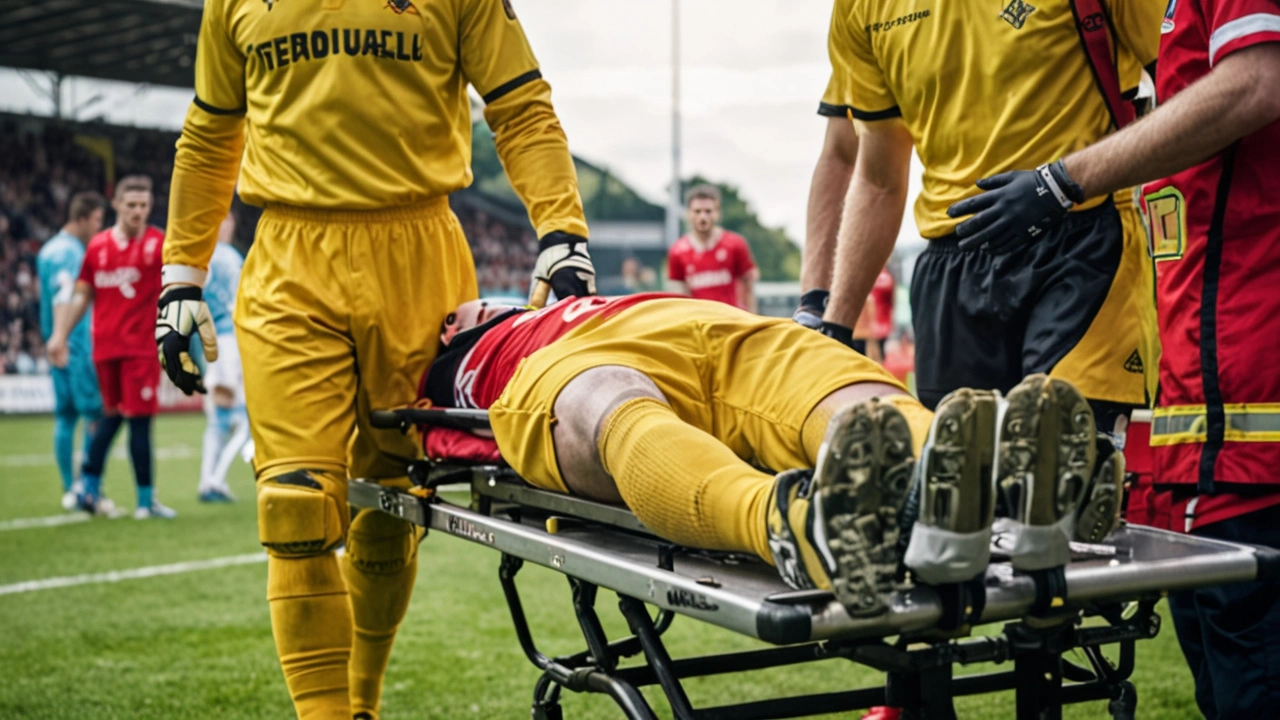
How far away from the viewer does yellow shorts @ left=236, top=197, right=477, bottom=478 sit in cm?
322

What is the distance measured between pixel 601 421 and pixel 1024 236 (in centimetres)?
81

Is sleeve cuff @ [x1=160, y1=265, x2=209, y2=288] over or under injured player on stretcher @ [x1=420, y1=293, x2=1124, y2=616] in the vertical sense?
over

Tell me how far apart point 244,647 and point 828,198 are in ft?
9.27

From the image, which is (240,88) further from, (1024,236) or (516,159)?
(1024,236)

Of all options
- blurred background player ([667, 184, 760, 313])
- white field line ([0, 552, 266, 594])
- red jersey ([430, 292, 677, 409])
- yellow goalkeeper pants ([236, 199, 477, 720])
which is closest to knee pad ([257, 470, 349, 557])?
yellow goalkeeper pants ([236, 199, 477, 720])

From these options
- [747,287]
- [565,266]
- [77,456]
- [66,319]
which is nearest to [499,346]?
[565,266]

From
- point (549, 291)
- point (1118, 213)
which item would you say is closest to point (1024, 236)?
point (1118, 213)

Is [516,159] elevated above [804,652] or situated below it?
above

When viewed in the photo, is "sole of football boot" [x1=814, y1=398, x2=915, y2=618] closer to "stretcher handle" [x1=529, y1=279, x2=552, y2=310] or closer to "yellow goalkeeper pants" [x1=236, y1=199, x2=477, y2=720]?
"yellow goalkeeper pants" [x1=236, y1=199, x2=477, y2=720]

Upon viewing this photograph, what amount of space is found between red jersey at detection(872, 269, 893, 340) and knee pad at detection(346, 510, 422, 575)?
9.89 meters

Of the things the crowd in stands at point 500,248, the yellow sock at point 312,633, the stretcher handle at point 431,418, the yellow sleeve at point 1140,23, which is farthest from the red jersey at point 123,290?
the crowd in stands at point 500,248

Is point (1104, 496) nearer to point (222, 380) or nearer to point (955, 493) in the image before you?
point (955, 493)

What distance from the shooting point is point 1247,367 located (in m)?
2.24

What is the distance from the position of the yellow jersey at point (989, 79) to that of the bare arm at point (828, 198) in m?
0.48
